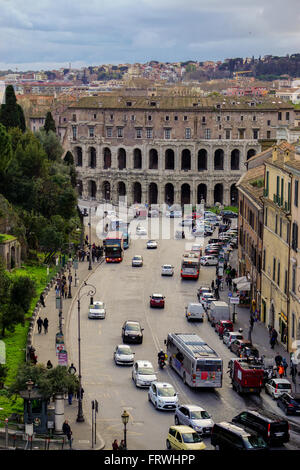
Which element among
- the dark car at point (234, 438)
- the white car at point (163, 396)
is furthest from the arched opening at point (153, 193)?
the dark car at point (234, 438)

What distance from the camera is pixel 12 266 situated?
8150 cm

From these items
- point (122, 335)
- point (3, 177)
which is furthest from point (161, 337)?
point (3, 177)

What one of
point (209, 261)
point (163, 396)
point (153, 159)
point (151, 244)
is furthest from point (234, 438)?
point (153, 159)

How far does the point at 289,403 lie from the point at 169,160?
4084 inches

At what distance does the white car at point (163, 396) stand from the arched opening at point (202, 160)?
100m

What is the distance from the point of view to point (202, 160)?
14888cm

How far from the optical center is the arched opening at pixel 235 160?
145 m

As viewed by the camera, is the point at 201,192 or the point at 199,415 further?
the point at 201,192

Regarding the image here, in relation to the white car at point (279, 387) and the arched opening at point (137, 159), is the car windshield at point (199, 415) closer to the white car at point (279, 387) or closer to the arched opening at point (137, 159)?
the white car at point (279, 387)

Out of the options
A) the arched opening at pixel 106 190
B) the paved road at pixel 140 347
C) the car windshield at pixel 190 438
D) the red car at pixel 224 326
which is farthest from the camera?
the arched opening at pixel 106 190

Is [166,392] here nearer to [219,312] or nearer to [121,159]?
[219,312]

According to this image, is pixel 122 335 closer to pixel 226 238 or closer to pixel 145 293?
pixel 145 293

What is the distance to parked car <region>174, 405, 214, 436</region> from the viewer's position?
1641 inches

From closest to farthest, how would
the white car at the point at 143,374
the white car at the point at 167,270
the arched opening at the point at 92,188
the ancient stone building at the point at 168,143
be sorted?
the white car at the point at 143,374 < the white car at the point at 167,270 < the ancient stone building at the point at 168,143 < the arched opening at the point at 92,188
